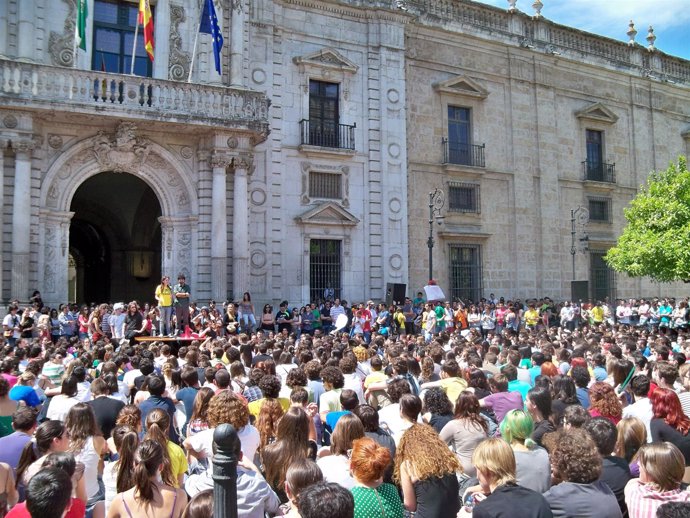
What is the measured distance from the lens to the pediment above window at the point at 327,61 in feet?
75.1

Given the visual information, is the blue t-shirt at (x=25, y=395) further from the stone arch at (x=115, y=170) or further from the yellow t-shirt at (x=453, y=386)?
the stone arch at (x=115, y=170)

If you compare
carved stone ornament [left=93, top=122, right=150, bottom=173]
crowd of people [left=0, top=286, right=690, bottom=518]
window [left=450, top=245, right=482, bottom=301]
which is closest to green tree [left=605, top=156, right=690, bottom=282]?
window [left=450, top=245, right=482, bottom=301]

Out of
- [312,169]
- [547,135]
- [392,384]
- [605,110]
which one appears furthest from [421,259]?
[392,384]

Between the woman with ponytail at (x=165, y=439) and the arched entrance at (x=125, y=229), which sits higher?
the arched entrance at (x=125, y=229)

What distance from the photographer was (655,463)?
4.06 m

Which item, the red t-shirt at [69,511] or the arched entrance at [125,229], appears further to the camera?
the arched entrance at [125,229]

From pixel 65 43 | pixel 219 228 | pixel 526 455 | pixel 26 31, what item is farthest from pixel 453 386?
pixel 65 43

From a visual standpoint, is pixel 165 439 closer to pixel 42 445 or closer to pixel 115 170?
pixel 42 445

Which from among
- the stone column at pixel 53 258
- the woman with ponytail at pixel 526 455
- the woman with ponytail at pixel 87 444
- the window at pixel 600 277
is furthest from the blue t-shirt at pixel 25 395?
the window at pixel 600 277

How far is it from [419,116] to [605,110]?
1005 cm

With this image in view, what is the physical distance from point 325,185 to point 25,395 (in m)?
16.6

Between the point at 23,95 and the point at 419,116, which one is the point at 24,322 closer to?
the point at 23,95

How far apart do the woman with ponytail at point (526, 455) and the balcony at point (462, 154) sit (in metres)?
21.6

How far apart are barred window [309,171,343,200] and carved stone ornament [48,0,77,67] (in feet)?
26.9
